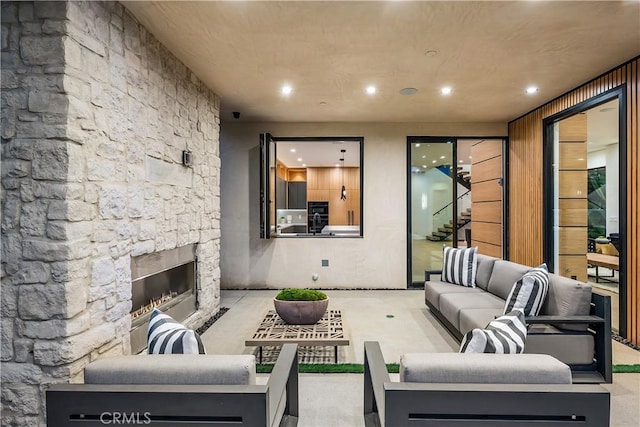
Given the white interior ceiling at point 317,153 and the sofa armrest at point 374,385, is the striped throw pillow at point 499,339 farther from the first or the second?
the white interior ceiling at point 317,153

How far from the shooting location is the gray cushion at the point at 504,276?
11.2 ft

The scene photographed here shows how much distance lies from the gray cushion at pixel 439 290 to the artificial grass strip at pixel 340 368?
132 centimetres

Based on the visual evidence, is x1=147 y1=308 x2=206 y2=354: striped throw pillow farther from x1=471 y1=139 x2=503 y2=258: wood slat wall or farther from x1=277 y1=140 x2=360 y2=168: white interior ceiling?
x1=471 y1=139 x2=503 y2=258: wood slat wall

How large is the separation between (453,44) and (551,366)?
270 cm

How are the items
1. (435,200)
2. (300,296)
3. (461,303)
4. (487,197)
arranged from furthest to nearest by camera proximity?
(487,197) < (435,200) < (461,303) < (300,296)

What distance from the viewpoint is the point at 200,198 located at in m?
4.08

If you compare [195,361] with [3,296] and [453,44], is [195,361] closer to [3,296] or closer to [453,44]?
[3,296]

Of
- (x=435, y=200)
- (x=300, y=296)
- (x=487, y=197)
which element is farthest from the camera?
(x=487, y=197)

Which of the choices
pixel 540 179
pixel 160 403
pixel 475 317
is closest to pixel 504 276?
pixel 475 317

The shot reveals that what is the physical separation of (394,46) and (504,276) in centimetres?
251

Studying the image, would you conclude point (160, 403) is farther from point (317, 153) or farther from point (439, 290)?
point (317, 153)

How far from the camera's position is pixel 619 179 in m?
3.62

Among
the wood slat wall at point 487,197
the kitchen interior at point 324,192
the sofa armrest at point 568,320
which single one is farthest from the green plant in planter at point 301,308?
the kitchen interior at point 324,192

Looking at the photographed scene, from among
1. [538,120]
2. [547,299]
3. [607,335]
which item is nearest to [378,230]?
[538,120]
